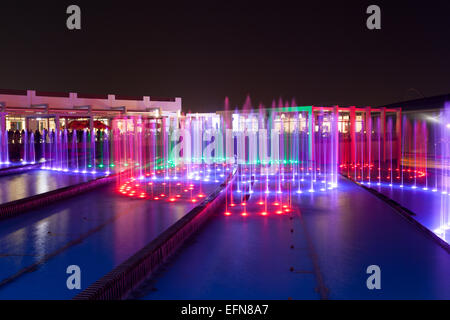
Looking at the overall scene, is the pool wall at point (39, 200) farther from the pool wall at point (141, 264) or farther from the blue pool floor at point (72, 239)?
the pool wall at point (141, 264)

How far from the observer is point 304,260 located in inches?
203

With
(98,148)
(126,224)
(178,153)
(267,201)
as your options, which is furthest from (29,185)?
(178,153)

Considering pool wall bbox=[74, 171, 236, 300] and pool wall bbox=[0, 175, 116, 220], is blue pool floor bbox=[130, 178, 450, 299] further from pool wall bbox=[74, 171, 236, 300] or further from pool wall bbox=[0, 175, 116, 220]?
pool wall bbox=[0, 175, 116, 220]

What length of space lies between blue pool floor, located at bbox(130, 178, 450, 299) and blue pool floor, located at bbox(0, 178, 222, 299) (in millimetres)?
771

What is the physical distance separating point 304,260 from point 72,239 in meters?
3.35

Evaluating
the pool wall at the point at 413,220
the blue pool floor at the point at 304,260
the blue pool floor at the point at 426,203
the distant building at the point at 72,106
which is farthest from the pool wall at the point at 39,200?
the distant building at the point at 72,106

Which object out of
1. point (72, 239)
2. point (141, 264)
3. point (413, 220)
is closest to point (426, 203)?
point (413, 220)

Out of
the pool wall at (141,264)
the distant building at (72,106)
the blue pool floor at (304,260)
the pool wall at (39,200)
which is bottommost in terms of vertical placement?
the blue pool floor at (304,260)

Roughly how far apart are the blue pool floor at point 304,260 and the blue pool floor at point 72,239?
0.77 m

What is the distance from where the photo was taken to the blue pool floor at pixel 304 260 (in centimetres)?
419

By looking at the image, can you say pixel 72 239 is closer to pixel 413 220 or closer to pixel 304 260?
pixel 304 260

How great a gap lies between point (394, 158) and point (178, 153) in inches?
469

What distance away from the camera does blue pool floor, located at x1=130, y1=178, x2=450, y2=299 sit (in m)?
4.19

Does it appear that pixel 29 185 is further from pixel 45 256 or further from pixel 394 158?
pixel 394 158
